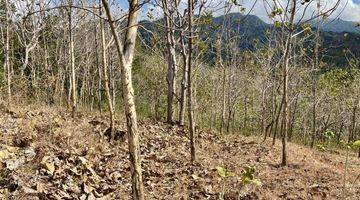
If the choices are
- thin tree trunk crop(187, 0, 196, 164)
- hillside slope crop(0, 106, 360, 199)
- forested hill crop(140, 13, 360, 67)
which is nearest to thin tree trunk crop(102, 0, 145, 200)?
forested hill crop(140, 13, 360, 67)

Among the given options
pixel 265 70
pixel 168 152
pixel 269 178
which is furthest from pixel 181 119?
pixel 265 70

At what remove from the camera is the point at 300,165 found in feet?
38.2

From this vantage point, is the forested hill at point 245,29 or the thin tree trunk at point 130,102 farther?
the forested hill at point 245,29

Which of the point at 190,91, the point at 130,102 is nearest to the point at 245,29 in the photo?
the point at 190,91

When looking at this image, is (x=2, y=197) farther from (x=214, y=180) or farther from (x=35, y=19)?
(x=35, y=19)

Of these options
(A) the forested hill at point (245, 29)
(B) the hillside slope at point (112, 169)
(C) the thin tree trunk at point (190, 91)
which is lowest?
(B) the hillside slope at point (112, 169)

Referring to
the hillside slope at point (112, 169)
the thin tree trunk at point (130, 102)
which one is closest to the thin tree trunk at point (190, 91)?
the hillside slope at point (112, 169)

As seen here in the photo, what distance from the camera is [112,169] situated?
8.83 m

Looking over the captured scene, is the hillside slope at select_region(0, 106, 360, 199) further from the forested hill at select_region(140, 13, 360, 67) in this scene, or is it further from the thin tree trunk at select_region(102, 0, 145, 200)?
the forested hill at select_region(140, 13, 360, 67)

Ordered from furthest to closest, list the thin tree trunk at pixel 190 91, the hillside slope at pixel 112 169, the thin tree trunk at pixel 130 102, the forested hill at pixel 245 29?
the forested hill at pixel 245 29
the thin tree trunk at pixel 190 91
the hillside slope at pixel 112 169
the thin tree trunk at pixel 130 102

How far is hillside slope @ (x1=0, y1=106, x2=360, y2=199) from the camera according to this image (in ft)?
24.9

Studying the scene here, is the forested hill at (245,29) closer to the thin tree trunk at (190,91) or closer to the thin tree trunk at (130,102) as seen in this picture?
the thin tree trunk at (130,102)

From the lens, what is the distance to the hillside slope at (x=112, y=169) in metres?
7.59

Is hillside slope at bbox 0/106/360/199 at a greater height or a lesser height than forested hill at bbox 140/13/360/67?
lesser
